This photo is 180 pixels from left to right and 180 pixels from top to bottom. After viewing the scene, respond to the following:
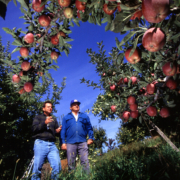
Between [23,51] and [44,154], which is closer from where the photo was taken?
[23,51]

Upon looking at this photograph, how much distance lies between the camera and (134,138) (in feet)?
34.5

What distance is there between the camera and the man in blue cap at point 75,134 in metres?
3.56

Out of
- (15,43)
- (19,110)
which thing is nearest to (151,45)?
(15,43)

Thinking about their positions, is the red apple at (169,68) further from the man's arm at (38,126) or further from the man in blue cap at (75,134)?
the man's arm at (38,126)

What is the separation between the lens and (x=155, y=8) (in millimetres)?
888

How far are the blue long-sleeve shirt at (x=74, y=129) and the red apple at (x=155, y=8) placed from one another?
3.37m

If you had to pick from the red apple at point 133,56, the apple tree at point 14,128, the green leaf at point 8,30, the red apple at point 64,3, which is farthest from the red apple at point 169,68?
the apple tree at point 14,128

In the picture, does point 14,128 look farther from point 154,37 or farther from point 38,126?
point 154,37

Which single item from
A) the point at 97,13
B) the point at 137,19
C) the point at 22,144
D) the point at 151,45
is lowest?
the point at 151,45

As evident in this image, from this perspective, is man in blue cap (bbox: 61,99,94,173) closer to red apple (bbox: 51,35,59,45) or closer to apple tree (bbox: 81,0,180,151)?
apple tree (bbox: 81,0,180,151)

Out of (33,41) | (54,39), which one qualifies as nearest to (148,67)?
(54,39)

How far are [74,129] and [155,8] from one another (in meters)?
3.47

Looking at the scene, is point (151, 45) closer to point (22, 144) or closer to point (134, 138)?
point (22, 144)

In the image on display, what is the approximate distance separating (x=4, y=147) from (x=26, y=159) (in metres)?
1.63
